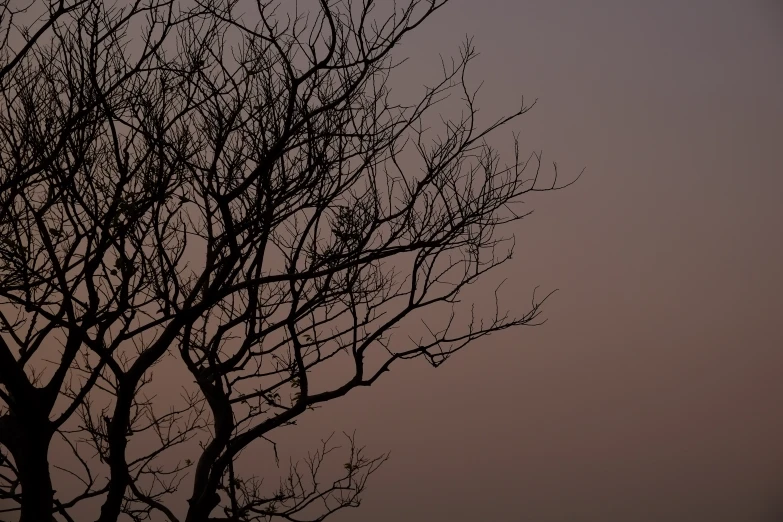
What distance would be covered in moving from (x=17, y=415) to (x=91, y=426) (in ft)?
3.44

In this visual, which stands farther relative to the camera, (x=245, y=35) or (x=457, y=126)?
(x=457, y=126)

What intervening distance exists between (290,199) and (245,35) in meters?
0.70

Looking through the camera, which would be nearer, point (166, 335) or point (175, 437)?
point (166, 335)

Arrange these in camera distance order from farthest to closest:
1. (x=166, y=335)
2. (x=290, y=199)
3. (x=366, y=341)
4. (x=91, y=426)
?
(x=91, y=426), (x=366, y=341), (x=290, y=199), (x=166, y=335)

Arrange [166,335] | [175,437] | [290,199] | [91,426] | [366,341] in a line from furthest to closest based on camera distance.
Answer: [175,437] < [91,426] < [366,341] < [290,199] < [166,335]

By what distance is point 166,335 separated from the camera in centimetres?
287

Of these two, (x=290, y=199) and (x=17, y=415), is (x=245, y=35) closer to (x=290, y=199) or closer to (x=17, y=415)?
(x=290, y=199)

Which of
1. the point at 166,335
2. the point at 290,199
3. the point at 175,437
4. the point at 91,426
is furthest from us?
the point at 175,437

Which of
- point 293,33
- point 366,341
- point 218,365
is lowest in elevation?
point 366,341

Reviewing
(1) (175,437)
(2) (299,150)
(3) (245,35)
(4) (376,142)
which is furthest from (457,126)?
(1) (175,437)

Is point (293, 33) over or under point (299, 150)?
over

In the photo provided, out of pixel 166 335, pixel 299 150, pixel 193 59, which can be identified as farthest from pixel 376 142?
pixel 166 335

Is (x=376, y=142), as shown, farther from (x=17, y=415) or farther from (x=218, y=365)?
(x=17, y=415)

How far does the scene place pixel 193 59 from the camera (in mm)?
3229
